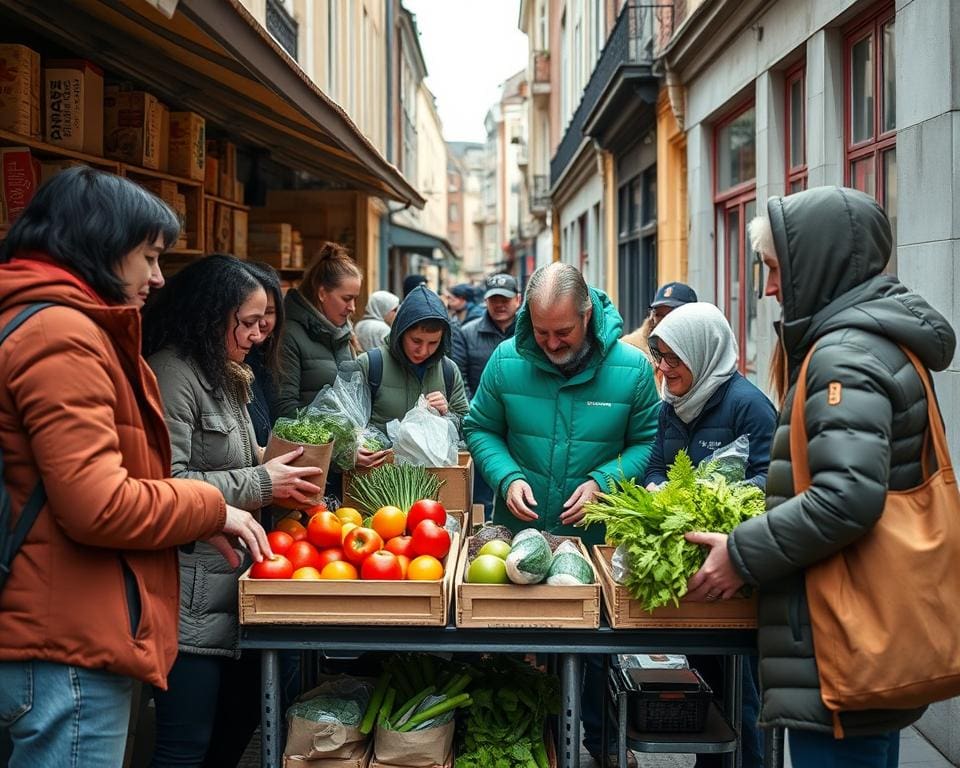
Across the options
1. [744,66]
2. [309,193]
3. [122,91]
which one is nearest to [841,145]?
[744,66]

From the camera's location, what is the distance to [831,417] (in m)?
2.82

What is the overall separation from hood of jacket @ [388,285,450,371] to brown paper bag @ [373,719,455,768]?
2.53m

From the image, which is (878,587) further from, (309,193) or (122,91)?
(309,193)

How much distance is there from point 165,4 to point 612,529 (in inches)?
79.0

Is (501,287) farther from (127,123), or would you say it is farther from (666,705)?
(666,705)

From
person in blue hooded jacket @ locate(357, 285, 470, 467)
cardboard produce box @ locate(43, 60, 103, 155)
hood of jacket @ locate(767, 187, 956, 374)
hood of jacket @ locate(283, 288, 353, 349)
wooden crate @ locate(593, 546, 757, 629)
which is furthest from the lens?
hood of jacket @ locate(283, 288, 353, 349)

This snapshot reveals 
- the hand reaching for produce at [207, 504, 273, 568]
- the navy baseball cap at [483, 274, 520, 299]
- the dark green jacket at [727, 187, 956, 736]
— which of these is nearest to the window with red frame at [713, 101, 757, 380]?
the navy baseball cap at [483, 274, 520, 299]

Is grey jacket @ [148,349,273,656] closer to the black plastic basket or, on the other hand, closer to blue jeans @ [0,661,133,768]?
blue jeans @ [0,661,133,768]

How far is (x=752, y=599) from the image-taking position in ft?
11.4

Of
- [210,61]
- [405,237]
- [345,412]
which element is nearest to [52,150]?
[210,61]

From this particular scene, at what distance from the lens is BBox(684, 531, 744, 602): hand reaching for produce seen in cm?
320

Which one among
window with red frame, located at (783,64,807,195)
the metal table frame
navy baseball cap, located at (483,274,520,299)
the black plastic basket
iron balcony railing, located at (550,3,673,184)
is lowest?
the black plastic basket

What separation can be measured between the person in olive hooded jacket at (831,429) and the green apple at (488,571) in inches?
31.3

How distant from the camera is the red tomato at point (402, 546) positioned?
3.80 m
